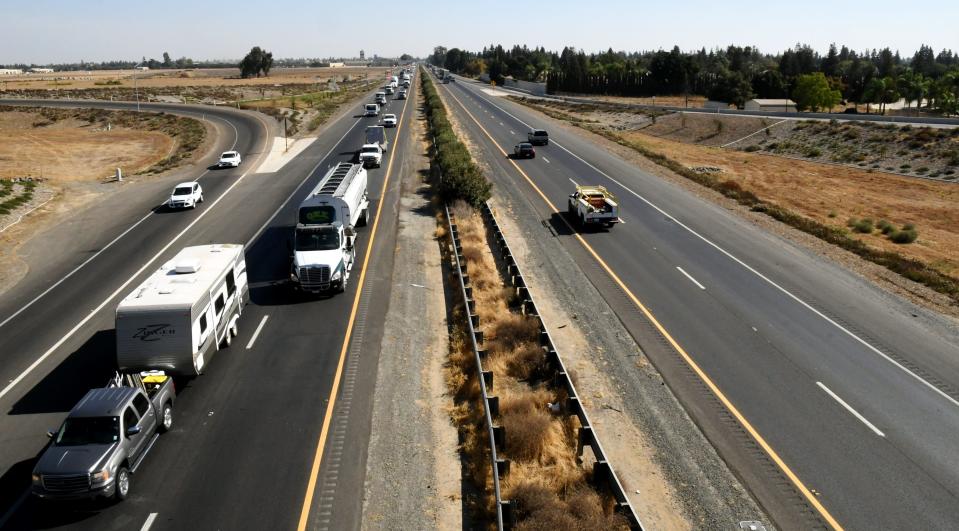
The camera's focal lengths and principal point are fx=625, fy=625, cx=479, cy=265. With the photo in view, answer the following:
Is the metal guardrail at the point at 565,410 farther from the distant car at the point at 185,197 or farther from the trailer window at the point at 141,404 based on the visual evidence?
the distant car at the point at 185,197

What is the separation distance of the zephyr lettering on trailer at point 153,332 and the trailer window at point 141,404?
252cm

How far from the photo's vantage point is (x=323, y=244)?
24.8 m

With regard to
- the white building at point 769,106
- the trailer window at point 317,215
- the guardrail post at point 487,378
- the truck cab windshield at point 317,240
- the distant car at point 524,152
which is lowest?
the guardrail post at point 487,378

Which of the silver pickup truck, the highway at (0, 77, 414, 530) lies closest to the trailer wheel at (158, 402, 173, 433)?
the silver pickup truck

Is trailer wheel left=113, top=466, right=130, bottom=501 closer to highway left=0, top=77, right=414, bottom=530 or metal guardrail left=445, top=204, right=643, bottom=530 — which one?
highway left=0, top=77, right=414, bottom=530

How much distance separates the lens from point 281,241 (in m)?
32.1

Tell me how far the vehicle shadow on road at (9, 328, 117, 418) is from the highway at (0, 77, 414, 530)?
56mm

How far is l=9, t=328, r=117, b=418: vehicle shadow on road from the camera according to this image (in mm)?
16812

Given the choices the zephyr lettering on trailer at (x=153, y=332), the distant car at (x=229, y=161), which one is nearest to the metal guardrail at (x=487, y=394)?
the zephyr lettering on trailer at (x=153, y=332)

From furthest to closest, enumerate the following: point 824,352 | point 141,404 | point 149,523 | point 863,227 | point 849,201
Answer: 1. point 849,201
2. point 863,227
3. point 824,352
4. point 141,404
5. point 149,523

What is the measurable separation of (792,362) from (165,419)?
17663mm

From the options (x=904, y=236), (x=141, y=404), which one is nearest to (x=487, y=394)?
(x=141, y=404)

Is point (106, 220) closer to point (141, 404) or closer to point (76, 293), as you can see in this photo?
point (76, 293)

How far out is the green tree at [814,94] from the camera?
104 m
